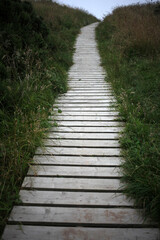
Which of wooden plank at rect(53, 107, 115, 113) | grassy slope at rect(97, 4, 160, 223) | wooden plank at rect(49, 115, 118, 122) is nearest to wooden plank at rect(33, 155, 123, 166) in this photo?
grassy slope at rect(97, 4, 160, 223)

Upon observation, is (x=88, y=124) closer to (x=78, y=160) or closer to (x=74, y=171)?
(x=78, y=160)

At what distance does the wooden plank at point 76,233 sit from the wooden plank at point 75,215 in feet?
0.20

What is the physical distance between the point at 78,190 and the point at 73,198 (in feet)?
0.38

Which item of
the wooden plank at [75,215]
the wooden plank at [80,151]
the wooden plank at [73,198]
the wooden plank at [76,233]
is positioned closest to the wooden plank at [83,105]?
Answer: the wooden plank at [80,151]

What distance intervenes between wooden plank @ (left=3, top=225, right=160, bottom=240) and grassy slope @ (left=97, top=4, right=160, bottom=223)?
0.20 meters

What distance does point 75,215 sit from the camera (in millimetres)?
1719

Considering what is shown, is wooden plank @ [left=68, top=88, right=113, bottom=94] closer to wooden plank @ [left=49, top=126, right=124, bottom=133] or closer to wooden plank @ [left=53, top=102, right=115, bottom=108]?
wooden plank @ [left=53, top=102, right=115, bottom=108]

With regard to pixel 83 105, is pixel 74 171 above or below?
below

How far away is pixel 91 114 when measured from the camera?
3549 millimetres

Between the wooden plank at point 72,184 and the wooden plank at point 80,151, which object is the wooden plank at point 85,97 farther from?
the wooden plank at point 72,184

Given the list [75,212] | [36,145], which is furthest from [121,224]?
[36,145]

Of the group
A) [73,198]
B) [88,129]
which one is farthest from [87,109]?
[73,198]

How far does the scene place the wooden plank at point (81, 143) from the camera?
2.68 metres

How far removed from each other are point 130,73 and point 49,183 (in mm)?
4019
